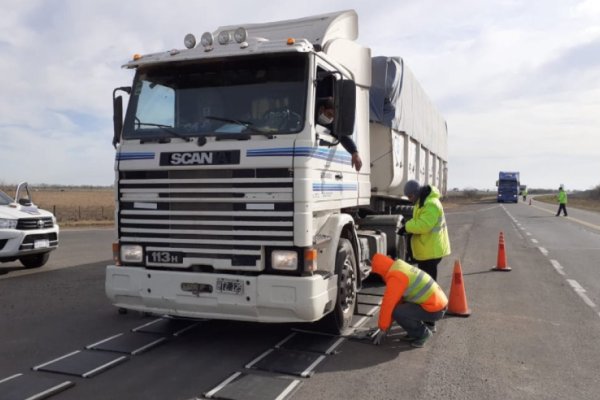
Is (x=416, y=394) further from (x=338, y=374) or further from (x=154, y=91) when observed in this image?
(x=154, y=91)

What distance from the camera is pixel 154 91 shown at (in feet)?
18.4

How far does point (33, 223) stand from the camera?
34.4 ft

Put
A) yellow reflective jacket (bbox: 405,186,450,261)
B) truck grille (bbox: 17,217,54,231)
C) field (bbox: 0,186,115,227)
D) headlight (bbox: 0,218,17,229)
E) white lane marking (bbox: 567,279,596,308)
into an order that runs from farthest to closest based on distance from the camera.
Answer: field (bbox: 0,186,115,227) → truck grille (bbox: 17,217,54,231) → headlight (bbox: 0,218,17,229) → white lane marking (bbox: 567,279,596,308) → yellow reflective jacket (bbox: 405,186,450,261)

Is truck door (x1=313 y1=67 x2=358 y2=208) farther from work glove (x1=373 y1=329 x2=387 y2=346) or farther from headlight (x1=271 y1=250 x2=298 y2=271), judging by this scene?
work glove (x1=373 y1=329 x2=387 y2=346)

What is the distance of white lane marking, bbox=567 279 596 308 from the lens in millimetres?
7934

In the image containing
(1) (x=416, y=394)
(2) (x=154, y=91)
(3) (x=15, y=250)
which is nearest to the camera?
(1) (x=416, y=394)

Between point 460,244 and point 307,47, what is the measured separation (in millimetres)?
12521

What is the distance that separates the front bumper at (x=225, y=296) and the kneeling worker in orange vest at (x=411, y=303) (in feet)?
2.24

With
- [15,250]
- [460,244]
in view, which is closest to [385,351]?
[15,250]

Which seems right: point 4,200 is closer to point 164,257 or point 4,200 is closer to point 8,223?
point 8,223

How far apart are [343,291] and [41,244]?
7.45 meters

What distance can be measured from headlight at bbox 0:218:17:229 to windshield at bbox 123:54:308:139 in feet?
19.7

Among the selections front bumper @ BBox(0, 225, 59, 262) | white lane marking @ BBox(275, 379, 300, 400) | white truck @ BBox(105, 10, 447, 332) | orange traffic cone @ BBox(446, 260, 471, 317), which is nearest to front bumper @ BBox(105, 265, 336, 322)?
white truck @ BBox(105, 10, 447, 332)

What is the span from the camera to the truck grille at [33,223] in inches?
404
